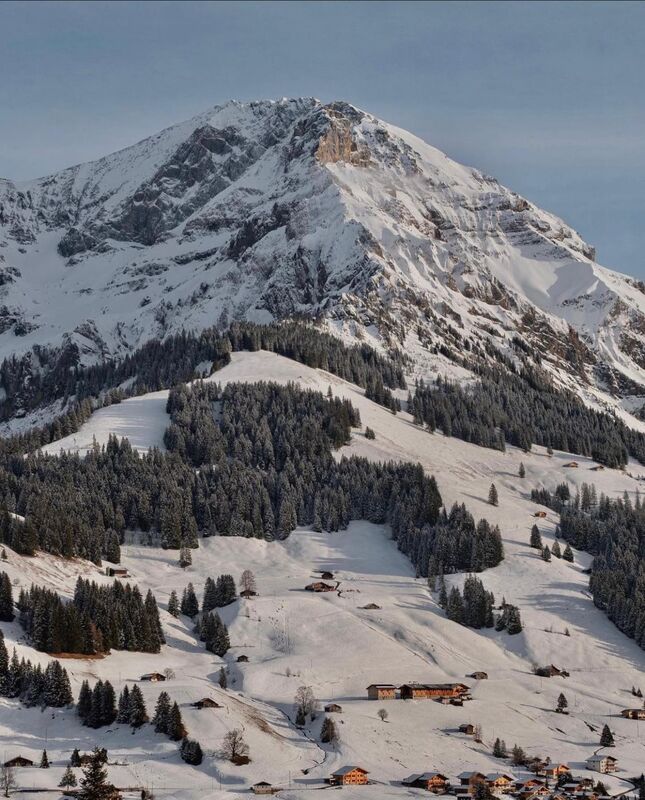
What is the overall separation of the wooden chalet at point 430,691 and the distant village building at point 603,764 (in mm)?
22930

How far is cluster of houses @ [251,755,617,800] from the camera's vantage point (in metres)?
132

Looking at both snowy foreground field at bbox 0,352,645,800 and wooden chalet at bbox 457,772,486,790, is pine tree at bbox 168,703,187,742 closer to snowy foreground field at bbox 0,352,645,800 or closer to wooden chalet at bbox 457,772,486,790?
snowy foreground field at bbox 0,352,645,800

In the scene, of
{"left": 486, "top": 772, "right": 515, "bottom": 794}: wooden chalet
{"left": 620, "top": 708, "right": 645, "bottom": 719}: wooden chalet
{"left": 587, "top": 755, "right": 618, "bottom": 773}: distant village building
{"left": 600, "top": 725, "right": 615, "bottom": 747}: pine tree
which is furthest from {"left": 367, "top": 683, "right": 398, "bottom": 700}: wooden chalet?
{"left": 486, "top": 772, "right": 515, "bottom": 794}: wooden chalet

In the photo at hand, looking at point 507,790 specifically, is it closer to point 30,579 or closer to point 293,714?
point 293,714

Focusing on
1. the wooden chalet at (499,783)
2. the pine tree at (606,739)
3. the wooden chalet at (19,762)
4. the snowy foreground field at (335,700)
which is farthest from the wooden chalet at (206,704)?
the pine tree at (606,739)

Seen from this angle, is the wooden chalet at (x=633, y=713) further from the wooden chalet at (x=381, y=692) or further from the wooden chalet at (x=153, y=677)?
the wooden chalet at (x=153, y=677)

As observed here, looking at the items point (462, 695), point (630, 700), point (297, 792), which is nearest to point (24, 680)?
point (297, 792)

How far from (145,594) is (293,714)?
153 ft

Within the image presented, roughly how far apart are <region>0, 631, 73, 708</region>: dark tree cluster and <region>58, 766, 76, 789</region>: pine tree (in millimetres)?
23299

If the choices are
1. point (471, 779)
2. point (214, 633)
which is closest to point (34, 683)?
point (214, 633)

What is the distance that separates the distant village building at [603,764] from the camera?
146587 mm

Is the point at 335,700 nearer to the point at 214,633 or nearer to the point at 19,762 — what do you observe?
the point at 214,633

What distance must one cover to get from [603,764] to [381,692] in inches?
1201

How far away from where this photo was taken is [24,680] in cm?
15050
